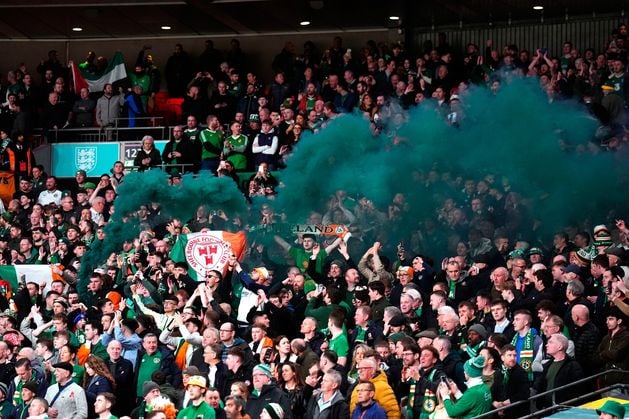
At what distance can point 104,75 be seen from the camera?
24.2 metres

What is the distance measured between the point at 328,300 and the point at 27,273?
511cm

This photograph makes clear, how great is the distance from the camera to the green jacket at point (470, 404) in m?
9.66

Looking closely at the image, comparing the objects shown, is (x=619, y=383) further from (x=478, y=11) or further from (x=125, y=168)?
(x=478, y=11)

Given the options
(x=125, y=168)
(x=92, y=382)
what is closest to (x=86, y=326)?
(x=92, y=382)

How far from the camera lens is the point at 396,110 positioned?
1706 cm

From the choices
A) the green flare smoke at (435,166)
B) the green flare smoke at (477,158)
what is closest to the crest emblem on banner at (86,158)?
the green flare smoke at (435,166)

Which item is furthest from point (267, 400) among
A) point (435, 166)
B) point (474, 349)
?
point (435, 166)

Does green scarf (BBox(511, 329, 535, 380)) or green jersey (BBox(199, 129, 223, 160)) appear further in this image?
green jersey (BBox(199, 129, 223, 160))

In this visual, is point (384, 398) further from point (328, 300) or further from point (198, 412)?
point (328, 300)

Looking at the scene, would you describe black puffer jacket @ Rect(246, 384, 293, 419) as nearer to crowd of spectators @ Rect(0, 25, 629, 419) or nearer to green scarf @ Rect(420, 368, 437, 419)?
crowd of spectators @ Rect(0, 25, 629, 419)

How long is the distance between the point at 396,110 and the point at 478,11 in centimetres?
661

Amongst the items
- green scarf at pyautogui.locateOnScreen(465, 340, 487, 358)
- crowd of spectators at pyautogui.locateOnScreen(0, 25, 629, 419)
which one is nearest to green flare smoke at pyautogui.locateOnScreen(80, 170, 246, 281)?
crowd of spectators at pyautogui.locateOnScreen(0, 25, 629, 419)

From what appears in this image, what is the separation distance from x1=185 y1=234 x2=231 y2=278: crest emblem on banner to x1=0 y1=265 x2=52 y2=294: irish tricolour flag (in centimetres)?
246

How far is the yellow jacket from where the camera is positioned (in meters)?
10.1
